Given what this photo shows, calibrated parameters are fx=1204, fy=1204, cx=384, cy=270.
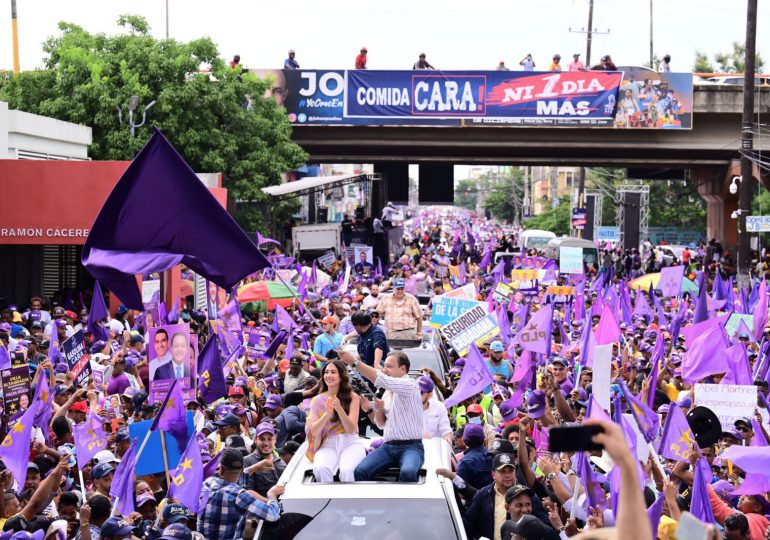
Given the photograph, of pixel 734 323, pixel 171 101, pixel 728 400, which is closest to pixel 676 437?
pixel 728 400

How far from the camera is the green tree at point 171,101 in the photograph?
33.5 metres

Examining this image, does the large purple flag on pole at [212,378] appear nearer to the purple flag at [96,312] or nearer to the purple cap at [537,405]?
the purple flag at [96,312]

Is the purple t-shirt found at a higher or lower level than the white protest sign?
lower

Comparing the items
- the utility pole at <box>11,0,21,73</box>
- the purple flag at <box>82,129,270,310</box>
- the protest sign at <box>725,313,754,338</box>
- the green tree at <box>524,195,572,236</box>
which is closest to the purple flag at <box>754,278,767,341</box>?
the protest sign at <box>725,313,754,338</box>

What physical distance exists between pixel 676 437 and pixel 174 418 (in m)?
3.64

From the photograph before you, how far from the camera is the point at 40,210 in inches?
878

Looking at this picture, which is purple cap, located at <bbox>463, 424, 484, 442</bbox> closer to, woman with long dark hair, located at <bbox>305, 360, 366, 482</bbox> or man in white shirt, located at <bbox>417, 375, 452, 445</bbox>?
man in white shirt, located at <bbox>417, 375, 452, 445</bbox>

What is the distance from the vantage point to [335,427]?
7668 mm

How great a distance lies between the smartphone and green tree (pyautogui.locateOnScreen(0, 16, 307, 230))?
98.5ft

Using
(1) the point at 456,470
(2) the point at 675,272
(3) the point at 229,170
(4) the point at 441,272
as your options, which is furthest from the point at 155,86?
(1) the point at 456,470

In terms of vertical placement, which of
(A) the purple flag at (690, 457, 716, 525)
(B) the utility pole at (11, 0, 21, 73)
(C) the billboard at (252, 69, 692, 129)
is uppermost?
(B) the utility pole at (11, 0, 21, 73)

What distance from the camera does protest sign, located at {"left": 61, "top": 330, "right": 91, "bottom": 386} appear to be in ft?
38.5

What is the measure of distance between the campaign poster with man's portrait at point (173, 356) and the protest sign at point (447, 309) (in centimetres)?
505

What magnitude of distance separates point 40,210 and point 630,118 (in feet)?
71.8
